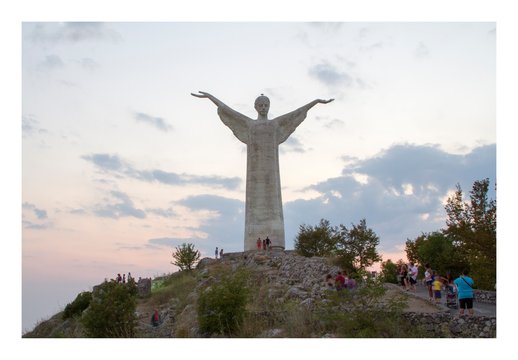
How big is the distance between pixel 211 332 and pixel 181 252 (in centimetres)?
1793

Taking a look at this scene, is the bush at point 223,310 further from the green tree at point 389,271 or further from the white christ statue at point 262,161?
the green tree at point 389,271

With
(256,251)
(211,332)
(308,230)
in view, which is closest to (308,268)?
(256,251)

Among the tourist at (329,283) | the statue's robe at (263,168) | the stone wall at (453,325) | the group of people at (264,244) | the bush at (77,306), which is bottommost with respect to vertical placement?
the bush at (77,306)

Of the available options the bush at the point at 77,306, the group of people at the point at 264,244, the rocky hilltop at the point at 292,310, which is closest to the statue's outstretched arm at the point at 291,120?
the group of people at the point at 264,244

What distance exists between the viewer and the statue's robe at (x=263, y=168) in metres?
31.4

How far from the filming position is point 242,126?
109ft

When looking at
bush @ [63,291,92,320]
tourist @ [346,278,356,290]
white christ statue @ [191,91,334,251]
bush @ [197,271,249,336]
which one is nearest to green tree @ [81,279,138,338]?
bush @ [197,271,249,336]

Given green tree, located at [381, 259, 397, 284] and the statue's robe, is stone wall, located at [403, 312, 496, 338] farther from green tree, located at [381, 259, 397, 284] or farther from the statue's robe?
green tree, located at [381, 259, 397, 284]

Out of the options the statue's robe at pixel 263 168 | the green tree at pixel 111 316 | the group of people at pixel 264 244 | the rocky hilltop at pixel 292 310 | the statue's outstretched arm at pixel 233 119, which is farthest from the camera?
the statue's outstretched arm at pixel 233 119

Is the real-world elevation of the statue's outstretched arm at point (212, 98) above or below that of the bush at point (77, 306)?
above

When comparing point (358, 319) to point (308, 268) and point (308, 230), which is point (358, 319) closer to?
point (308, 268)

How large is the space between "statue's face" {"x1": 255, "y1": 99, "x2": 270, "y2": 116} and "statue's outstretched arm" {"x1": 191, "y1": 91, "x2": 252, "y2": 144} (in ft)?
2.69

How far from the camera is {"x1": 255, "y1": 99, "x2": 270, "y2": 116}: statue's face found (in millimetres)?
33125

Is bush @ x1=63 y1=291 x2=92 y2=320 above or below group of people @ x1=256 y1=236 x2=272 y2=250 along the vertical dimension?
below
